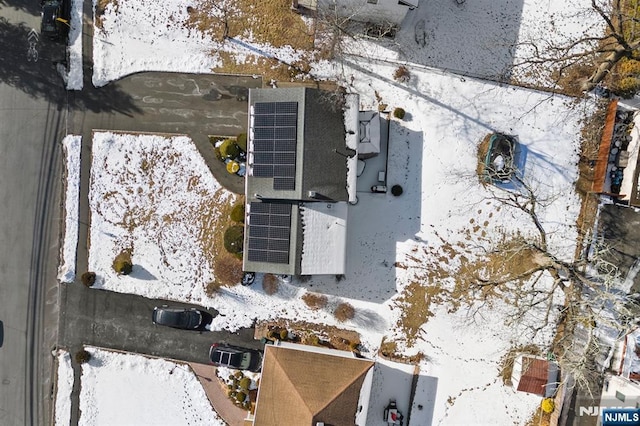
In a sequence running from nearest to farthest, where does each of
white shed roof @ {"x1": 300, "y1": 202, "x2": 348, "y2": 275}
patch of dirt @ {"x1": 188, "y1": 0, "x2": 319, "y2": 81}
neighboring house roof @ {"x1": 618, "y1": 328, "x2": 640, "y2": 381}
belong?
neighboring house roof @ {"x1": 618, "y1": 328, "x2": 640, "y2": 381}, white shed roof @ {"x1": 300, "y1": 202, "x2": 348, "y2": 275}, patch of dirt @ {"x1": 188, "y1": 0, "x2": 319, "y2": 81}

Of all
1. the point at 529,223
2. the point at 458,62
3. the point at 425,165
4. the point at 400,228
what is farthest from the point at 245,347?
the point at 458,62

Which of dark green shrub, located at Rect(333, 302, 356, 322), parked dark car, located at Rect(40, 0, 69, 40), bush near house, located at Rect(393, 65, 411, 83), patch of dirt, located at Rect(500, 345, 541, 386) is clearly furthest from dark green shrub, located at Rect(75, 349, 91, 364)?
bush near house, located at Rect(393, 65, 411, 83)

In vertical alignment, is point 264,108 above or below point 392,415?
above

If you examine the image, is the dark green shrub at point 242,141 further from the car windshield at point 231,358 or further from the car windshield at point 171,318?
the car windshield at point 231,358

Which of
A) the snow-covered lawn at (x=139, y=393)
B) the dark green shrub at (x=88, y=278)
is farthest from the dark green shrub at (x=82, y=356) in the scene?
the dark green shrub at (x=88, y=278)

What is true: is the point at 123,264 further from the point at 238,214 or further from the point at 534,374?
the point at 534,374

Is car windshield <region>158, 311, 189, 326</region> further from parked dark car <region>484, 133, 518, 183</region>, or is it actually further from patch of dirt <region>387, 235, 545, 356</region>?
parked dark car <region>484, 133, 518, 183</region>

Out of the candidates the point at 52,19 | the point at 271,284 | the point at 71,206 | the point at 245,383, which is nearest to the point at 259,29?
the point at 52,19
